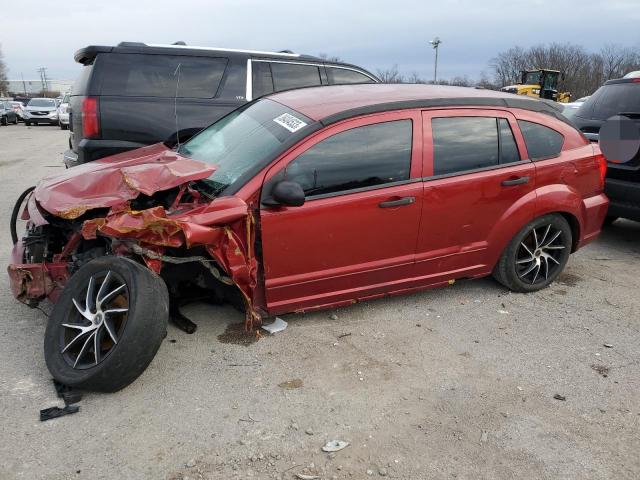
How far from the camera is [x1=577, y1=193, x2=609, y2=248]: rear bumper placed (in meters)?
4.64

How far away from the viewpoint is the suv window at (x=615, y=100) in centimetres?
590

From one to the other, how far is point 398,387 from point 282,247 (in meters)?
1.17

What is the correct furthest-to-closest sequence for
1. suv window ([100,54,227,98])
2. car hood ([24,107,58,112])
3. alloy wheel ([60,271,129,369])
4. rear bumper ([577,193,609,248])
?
car hood ([24,107,58,112]), suv window ([100,54,227,98]), rear bumper ([577,193,609,248]), alloy wheel ([60,271,129,369])

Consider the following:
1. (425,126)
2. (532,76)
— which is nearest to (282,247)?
(425,126)

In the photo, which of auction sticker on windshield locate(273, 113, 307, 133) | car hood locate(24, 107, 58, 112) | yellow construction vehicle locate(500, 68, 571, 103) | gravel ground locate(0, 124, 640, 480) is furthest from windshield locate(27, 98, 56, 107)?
auction sticker on windshield locate(273, 113, 307, 133)

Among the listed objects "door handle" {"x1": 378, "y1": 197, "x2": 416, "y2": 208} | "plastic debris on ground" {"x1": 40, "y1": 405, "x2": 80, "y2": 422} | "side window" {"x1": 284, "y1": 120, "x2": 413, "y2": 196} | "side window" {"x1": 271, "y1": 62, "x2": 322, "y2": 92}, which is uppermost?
"side window" {"x1": 271, "y1": 62, "x2": 322, "y2": 92}

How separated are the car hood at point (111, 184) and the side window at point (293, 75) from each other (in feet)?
10.1

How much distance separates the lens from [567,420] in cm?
295

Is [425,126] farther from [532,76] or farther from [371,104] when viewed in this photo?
[532,76]

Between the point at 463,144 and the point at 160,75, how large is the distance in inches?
143

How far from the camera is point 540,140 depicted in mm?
4395

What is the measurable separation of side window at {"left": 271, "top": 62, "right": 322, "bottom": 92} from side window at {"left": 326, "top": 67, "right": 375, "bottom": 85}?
189 mm

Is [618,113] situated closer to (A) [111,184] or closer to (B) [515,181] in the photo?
(B) [515,181]

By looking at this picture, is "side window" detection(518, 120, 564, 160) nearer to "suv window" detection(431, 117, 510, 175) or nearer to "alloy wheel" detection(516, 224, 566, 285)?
"suv window" detection(431, 117, 510, 175)
